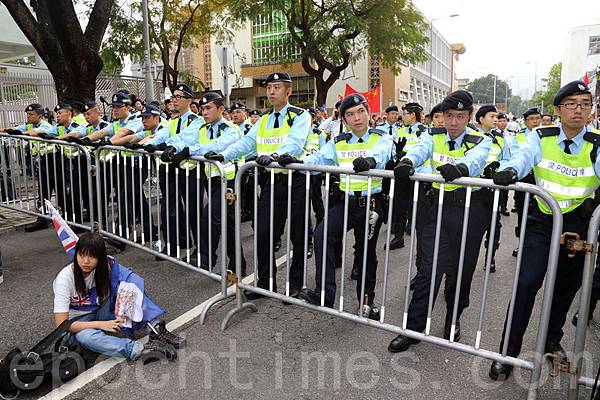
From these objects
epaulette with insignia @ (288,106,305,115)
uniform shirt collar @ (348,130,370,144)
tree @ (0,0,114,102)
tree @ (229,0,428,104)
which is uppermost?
tree @ (229,0,428,104)

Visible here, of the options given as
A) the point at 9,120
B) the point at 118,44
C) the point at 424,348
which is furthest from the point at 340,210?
the point at 118,44

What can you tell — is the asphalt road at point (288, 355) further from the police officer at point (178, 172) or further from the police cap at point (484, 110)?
the police cap at point (484, 110)

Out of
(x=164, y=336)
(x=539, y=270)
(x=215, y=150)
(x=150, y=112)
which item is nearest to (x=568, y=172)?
(x=539, y=270)

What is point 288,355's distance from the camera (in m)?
3.51

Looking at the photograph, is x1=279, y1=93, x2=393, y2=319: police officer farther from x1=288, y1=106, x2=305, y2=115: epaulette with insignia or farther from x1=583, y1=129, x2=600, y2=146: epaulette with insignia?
x1=583, y1=129, x2=600, y2=146: epaulette with insignia

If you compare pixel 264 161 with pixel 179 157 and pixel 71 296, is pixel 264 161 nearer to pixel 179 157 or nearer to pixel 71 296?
pixel 179 157

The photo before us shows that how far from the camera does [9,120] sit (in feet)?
46.1

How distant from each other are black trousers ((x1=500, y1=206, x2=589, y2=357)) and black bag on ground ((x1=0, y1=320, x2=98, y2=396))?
282 centimetres

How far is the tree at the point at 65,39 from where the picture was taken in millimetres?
9984

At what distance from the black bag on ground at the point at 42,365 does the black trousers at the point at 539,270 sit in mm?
2823

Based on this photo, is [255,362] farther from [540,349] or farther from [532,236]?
[532,236]

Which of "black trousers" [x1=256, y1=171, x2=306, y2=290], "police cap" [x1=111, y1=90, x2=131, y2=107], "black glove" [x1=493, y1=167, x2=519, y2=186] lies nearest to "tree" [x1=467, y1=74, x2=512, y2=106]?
"police cap" [x1=111, y1=90, x2=131, y2=107]

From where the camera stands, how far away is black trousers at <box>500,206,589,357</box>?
3.11 meters

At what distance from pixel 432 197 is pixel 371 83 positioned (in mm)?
39251
